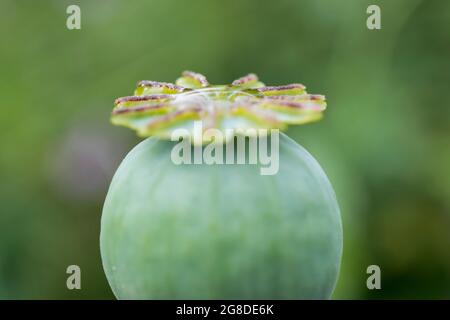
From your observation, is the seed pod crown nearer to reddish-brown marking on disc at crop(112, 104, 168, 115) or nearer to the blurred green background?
reddish-brown marking on disc at crop(112, 104, 168, 115)

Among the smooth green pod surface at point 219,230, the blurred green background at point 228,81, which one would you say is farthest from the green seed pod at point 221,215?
the blurred green background at point 228,81

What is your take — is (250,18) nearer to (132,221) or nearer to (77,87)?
(77,87)

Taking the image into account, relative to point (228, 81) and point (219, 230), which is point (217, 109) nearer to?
point (219, 230)

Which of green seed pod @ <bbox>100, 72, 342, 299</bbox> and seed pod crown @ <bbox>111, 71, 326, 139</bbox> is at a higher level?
seed pod crown @ <bbox>111, 71, 326, 139</bbox>

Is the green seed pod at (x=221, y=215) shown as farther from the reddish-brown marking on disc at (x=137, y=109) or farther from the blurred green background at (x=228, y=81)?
the blurred green background at (x=228, y=81)

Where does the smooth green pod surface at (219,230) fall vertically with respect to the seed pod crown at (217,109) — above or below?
below

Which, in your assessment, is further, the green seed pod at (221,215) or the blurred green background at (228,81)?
the blurred green background at (228,81)

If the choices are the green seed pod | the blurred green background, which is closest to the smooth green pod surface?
the green seed pod
